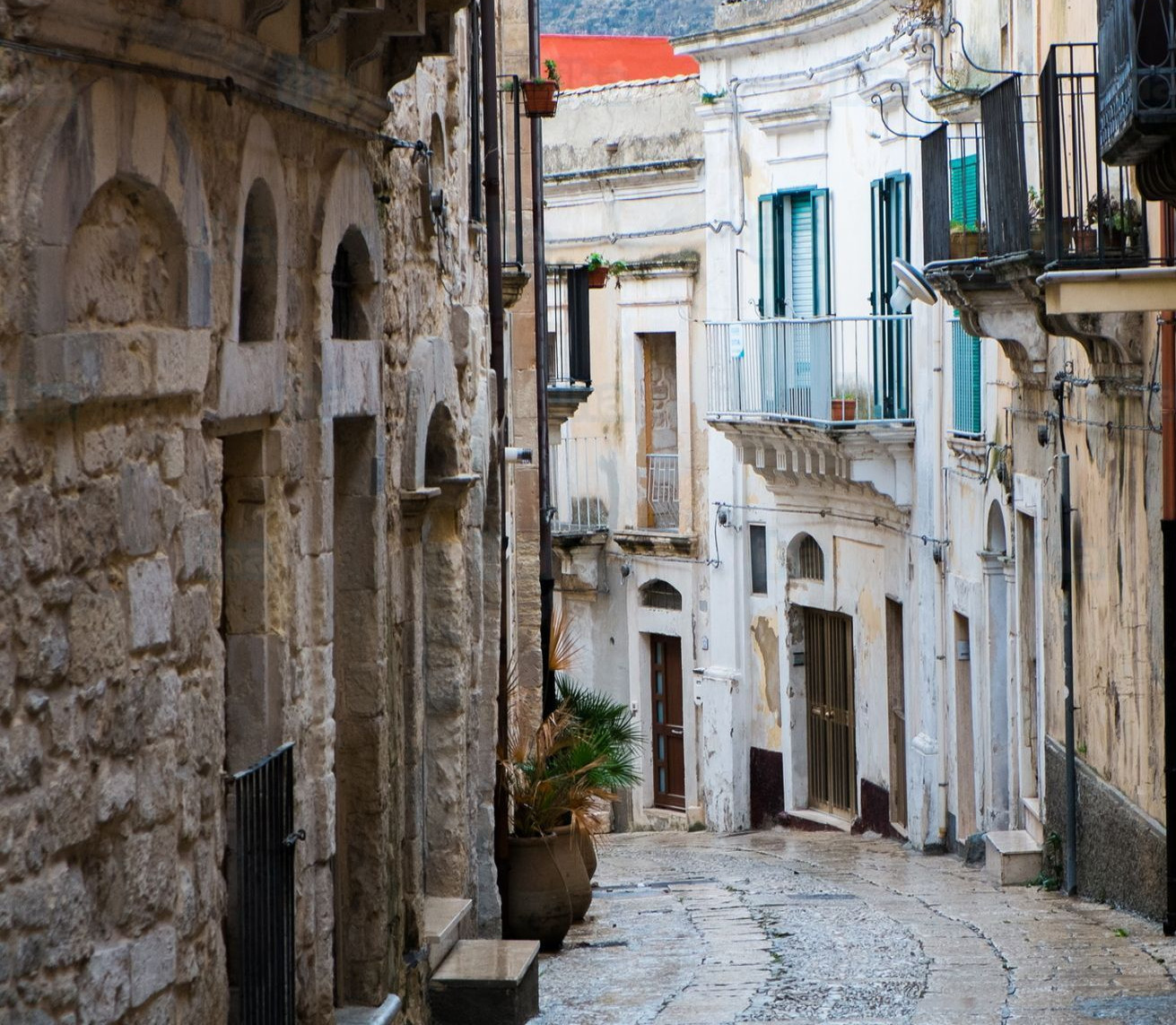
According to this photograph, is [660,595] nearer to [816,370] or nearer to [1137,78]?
[816,370]

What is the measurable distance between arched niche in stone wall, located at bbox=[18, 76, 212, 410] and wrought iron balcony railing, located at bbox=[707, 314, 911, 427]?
1397 cm

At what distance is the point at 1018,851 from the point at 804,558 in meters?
7.99

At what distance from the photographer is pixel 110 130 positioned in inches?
196

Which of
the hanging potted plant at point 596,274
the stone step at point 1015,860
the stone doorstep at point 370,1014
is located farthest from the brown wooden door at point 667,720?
the stone doorstep at point 370,1014

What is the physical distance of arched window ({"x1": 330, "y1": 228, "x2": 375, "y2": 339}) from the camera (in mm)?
7805

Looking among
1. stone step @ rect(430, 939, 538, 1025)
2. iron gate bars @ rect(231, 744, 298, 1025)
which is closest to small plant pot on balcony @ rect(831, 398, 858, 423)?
stone step @ rect(430, 939, 538, 1025)

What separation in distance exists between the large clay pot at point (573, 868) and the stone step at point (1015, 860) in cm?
321

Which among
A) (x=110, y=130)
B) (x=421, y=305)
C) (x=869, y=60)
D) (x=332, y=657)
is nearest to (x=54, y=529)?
(x=110, y=130)

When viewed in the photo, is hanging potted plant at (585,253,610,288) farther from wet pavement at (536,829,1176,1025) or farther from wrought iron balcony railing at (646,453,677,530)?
wet pavement at (536,829,1176,1025)

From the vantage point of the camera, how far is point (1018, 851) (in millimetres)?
14469

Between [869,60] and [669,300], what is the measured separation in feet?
16.6

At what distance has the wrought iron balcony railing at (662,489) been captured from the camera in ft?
80.2

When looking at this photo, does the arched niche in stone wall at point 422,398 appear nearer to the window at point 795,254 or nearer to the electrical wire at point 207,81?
the electrical wire at point 207,81

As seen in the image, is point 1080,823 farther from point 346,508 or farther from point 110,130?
point 110,130
